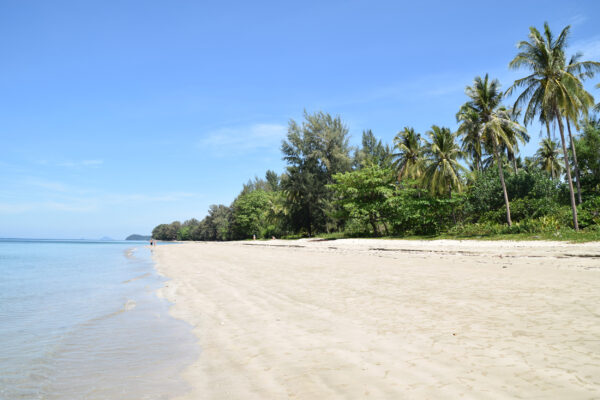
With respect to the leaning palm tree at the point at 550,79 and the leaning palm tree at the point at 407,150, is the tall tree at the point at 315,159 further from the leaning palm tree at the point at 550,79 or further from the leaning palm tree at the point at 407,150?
the leaning palm tree at the point at 550,79

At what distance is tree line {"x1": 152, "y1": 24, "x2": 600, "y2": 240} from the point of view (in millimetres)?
20297

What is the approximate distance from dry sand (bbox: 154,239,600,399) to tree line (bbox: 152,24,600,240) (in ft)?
55.1

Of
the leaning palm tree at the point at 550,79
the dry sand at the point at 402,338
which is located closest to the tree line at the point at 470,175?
the leaning palm tree at the point at 550,79

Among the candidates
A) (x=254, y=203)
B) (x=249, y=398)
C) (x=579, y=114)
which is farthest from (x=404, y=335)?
(x=254, y=203)

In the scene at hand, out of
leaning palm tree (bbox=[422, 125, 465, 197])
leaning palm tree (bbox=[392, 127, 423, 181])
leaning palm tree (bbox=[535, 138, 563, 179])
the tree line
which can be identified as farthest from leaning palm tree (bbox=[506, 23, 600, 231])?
leaning palm tree (bbox=[535, 138, 563, 179])

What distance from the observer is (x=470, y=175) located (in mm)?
28641

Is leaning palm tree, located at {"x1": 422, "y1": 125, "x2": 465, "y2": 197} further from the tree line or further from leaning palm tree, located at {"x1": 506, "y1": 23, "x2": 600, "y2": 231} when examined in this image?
leaning palm tree, located at {"x1": 506, "y1": 23, "x2": 600, "y2": 231}

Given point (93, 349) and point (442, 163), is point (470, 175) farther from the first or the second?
point (93, 349)

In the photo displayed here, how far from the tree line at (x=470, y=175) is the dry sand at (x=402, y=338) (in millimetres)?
16802

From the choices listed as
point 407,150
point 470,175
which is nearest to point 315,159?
point 407,150

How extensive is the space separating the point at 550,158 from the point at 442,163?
3076 centimetres

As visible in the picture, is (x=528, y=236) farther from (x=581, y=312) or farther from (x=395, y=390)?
(x=395, y=390)

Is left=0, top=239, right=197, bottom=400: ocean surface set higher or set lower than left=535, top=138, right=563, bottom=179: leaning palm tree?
Result: lower

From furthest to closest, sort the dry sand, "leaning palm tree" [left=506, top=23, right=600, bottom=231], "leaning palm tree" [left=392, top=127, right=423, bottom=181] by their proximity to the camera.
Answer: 1. "leaning palm tree" [left=392, top=127, right=423, bottom=181]
2. "leaning palm tree" [left=506, top=23, right=600, bottom=231]
3. the dry sand
